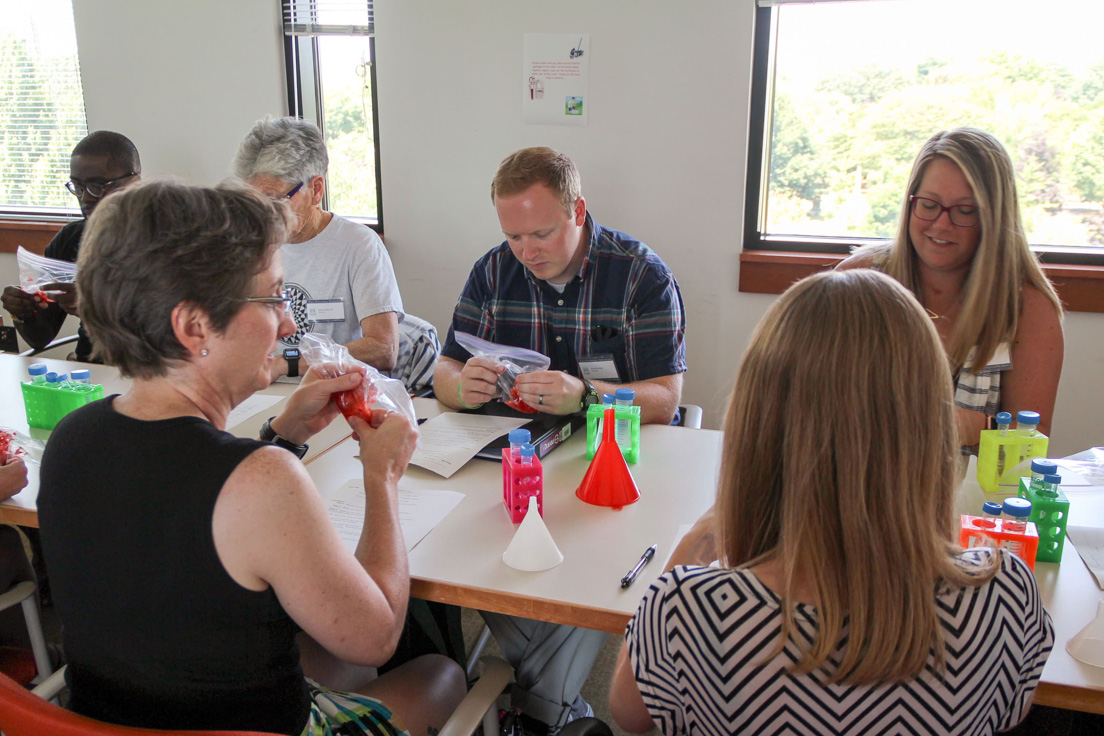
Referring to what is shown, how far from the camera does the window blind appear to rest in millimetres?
3586

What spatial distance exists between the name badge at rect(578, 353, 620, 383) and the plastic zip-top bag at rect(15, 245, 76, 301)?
67.5 inches

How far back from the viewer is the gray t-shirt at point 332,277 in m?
2.70

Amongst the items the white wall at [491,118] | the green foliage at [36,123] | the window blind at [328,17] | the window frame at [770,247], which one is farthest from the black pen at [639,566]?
the green foliage at [36,123]

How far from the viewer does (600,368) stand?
2.28 metres

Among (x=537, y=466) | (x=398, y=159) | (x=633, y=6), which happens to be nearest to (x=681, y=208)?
(x=633, y=6)

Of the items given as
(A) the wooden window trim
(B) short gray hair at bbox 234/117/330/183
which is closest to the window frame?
(A) the wooden window trim

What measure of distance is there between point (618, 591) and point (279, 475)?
0.57 metres

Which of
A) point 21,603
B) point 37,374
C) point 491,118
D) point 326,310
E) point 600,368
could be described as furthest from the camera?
point 491,118

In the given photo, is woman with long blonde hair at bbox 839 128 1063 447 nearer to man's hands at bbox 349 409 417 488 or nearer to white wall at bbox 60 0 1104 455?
white wall at bbox 60 0 1104 455

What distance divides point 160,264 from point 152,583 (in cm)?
42

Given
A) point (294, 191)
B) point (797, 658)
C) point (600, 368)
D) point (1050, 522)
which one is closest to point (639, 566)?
point (797, 658)

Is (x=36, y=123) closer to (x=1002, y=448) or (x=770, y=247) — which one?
(x=770, y=247)

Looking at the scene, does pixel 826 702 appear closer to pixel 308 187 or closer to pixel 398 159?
pixel 308 187

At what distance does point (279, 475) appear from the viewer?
102 centimetres
